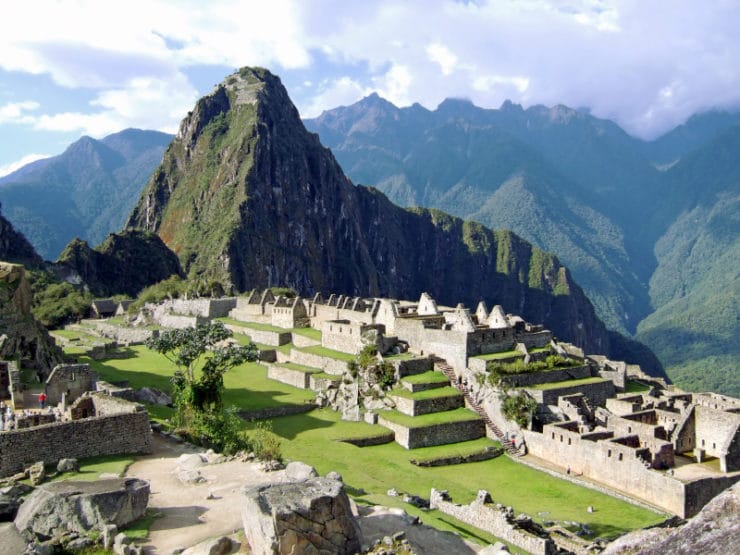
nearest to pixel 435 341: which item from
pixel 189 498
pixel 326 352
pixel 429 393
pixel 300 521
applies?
pixel 429 393

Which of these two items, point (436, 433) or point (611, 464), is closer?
point (611, 464)

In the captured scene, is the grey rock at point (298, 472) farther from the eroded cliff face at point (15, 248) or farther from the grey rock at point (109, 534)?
the eroded cliff face at point (15, 248)

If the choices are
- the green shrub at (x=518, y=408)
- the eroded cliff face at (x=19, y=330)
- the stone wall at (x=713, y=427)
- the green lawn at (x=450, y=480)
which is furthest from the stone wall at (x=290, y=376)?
the stone wall at (x=713, y=427)

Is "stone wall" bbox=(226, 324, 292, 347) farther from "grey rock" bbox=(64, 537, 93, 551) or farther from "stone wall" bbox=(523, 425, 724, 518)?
"grey rock" bbox=(64, 537, 93, 551)

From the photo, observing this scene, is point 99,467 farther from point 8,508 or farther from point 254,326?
point 254,326

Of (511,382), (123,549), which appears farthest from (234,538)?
(511,382)

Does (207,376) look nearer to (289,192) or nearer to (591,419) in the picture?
(591,419)
